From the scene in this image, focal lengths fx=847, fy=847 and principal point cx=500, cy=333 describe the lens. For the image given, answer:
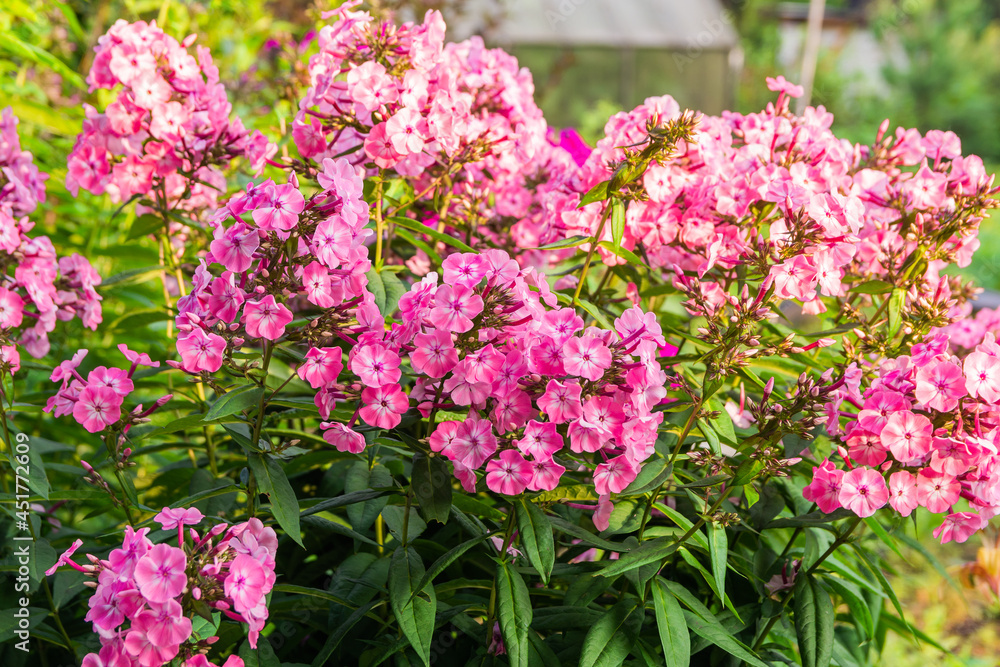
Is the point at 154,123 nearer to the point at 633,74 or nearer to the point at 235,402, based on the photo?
the point at 235,402

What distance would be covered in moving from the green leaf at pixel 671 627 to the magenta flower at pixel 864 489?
28 cm

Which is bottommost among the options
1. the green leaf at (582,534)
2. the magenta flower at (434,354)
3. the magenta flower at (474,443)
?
the green leaf at (582,534)

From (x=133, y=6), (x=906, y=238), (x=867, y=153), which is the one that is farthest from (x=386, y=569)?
(x=133, y=6)

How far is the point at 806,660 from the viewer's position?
4.16 feet

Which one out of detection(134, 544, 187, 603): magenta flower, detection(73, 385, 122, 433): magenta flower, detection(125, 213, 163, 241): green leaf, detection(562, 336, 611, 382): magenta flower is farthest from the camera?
detection(125, 213, 163, 241): green leaf

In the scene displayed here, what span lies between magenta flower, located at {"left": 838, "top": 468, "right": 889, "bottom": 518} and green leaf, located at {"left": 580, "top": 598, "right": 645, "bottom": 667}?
332 millimetres

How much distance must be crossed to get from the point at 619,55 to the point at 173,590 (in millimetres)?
12809

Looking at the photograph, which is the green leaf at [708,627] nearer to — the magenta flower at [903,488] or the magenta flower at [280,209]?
the magenta flower at [903,488]

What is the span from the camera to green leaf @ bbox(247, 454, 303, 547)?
110 centimetres

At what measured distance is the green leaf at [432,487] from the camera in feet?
3.59

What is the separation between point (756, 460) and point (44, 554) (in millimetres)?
1087

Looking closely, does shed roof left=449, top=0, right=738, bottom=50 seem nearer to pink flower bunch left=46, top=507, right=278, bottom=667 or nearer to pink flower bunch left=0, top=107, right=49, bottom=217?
pink flower bunch left=0, top=107, right=49, bottom=217

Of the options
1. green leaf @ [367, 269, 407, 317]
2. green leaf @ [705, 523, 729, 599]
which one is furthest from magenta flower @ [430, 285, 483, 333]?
green leaf @ [705, 523, 729, 599]

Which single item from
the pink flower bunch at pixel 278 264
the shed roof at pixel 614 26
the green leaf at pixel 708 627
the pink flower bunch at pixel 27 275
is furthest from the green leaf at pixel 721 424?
the shed roof at pixel 614 26
